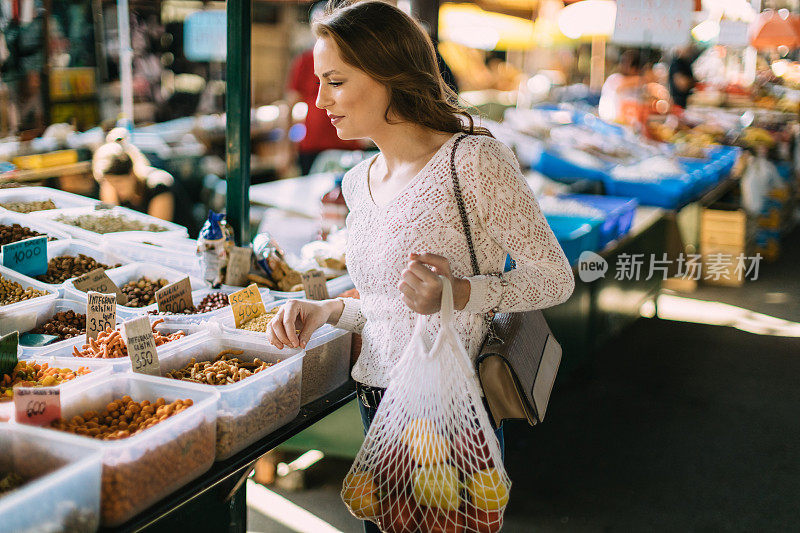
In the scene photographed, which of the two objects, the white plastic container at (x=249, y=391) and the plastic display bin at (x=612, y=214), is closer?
the white plastic container at (x=249, y=391)

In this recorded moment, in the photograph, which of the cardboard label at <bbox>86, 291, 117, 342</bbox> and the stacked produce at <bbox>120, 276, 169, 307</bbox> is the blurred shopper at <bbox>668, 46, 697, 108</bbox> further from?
the cardboard label at <bbox>86, 291, 117, 342</bbox>

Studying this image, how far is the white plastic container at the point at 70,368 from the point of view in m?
1.37

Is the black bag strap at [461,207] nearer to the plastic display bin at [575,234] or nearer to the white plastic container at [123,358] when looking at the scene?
the white plastic container at [123,358]

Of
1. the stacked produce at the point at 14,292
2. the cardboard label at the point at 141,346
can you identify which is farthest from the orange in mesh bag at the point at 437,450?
the stacked produce at the point at 14,292

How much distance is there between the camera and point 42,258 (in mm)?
2318

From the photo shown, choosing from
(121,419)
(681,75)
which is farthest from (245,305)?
(681,75)

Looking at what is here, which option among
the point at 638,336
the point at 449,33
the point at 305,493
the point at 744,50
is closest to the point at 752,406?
the point at 638,336

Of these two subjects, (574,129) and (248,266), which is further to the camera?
(574,129)

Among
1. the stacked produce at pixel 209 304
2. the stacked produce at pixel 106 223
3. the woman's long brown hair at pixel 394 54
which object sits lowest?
Result: the stacked produce at pixel 209 304

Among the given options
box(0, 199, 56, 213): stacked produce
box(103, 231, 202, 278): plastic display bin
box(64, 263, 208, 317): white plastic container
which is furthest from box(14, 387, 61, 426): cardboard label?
box(0, 199, 56, 213): stacked produce

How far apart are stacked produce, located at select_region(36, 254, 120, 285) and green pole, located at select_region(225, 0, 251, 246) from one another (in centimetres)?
49

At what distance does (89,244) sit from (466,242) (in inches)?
66.6

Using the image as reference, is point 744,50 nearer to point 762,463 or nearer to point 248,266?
point 762,463

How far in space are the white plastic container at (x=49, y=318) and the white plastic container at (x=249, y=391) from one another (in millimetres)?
310
